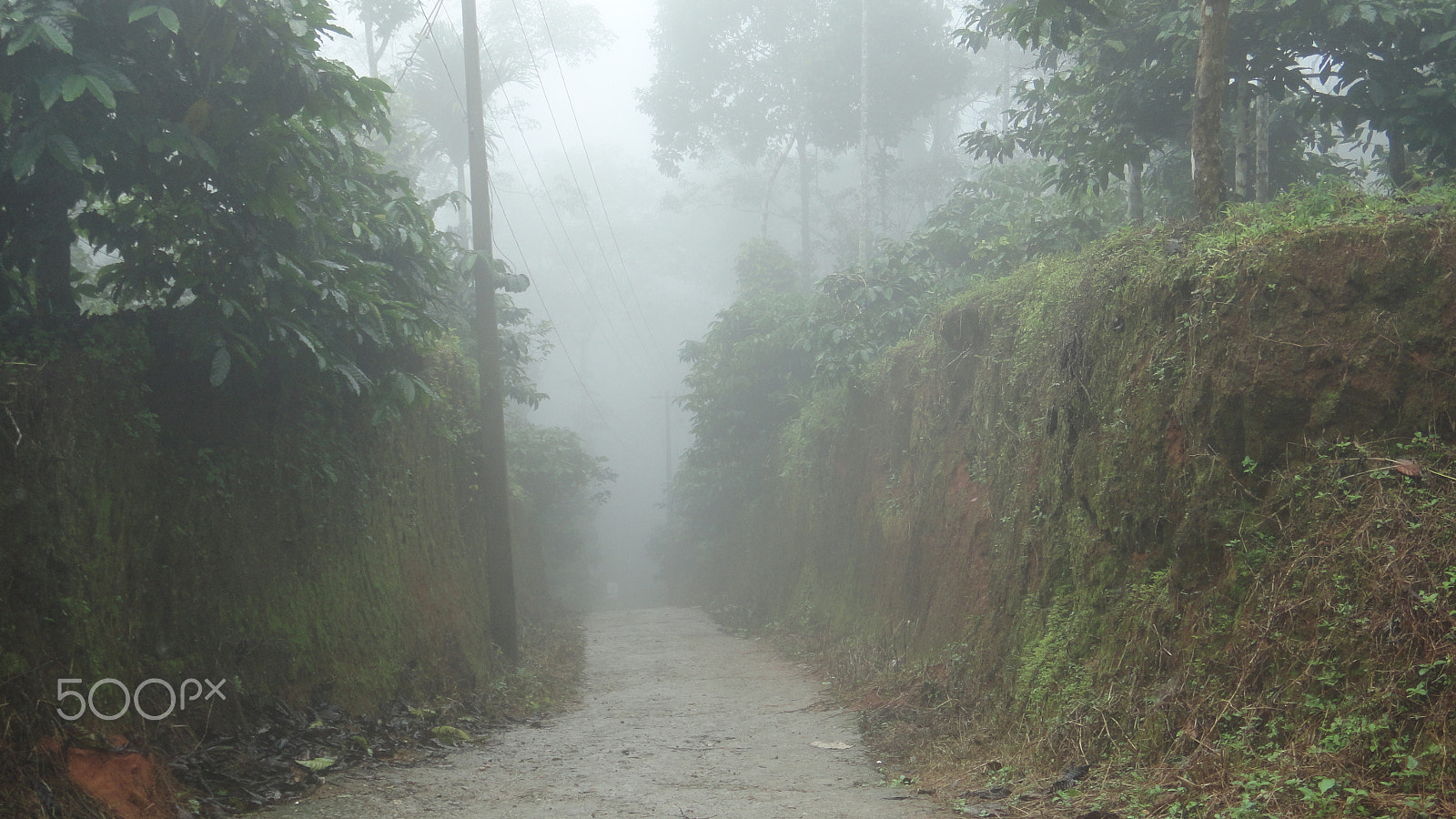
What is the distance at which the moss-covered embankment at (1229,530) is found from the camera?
460 centimetres

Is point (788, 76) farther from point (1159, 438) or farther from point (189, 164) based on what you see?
point (189, 164)

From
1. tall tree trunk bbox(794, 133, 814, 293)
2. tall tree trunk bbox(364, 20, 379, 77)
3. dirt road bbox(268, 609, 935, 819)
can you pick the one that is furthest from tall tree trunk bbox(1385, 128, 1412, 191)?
tall tree trunk bbox(794, 133, 814, 293)

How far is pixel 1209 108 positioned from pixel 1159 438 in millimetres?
2945

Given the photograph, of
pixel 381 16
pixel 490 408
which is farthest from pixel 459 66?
pixel 490 408

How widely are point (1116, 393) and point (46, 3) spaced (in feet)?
23.5

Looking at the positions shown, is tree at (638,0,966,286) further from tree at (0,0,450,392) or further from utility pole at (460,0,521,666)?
tree at (0,0,450,392)

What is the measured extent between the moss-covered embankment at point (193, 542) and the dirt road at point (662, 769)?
1138 millimetres

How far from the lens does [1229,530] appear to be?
579cm

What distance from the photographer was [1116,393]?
7.21m

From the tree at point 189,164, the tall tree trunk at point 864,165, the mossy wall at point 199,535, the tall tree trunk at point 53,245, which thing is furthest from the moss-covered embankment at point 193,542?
the tall tree trunk at point 864,165

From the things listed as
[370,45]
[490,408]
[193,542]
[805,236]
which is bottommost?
[193,542]

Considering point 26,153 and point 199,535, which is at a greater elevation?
Result: point 26,153

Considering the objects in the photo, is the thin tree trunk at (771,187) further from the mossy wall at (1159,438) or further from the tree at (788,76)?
the mossy wall at (1159,438)

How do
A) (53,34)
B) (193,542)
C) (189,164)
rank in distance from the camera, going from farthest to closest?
(193,542) < (189,164) < (53,34)
